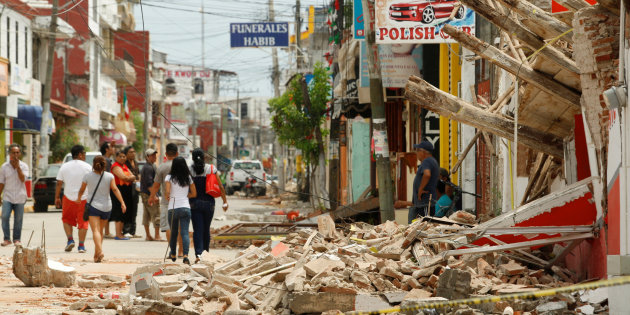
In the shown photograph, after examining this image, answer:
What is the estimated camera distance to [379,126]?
1446 cm

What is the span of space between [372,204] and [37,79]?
31.1m

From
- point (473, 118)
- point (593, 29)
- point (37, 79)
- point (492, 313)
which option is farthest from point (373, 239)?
point (37, 79)

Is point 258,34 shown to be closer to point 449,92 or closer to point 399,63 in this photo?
point 399,63

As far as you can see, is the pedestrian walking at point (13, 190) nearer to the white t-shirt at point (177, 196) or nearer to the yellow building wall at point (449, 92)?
the white t-shirt at point (177, 196)

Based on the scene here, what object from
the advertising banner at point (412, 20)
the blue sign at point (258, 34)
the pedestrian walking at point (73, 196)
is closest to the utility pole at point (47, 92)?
the blue sign at point (258, 34)

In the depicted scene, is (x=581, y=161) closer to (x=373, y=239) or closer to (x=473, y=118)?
(x=473, y=118)

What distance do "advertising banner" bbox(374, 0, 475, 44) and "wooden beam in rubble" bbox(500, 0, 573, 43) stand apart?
6251mm

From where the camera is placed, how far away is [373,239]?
35.6ft

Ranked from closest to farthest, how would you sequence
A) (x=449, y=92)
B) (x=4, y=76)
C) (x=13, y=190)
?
1. (x=13, y=190)
2. (x=449, y=92)
3. (x=4, y=76)

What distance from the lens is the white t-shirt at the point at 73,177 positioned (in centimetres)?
1397

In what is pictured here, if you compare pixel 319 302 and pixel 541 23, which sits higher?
pixel 541 23

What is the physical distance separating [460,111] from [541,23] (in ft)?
5.26

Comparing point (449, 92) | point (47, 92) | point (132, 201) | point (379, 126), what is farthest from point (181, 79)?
point (379, 126)

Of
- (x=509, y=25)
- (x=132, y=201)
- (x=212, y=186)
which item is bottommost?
(x=132, y=201)
